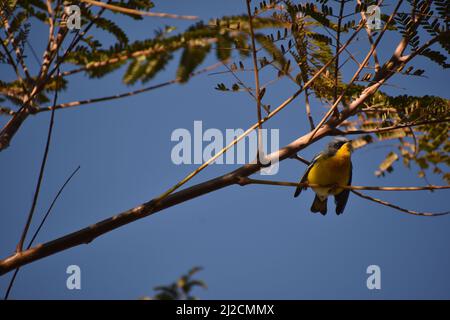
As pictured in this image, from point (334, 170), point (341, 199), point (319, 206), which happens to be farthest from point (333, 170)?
point (319, 206)

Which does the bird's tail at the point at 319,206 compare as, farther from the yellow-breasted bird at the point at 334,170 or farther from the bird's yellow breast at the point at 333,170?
the bird's yellow breast at the point at 333,170

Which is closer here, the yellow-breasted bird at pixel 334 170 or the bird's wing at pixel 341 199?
the yellow-breasted bird at pixel 334 170

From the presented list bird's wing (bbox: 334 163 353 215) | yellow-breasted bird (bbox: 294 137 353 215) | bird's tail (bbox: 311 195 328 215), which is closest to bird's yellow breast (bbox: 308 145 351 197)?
yellow-breasted bird (bbox: 294 137 353 215)

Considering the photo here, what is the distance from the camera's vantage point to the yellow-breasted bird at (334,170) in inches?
202

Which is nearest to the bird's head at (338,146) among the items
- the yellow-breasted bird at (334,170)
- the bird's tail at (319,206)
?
the yellow-breasted bird at (334,170)

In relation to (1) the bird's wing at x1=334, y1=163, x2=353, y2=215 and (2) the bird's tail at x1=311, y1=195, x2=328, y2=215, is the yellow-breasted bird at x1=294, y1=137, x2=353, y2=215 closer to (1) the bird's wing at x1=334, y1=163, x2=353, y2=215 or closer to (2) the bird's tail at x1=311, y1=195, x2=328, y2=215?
(1) the bird's wing at x1=334, y1=163, x2=353, y2=215

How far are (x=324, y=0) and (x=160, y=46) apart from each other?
1272mm

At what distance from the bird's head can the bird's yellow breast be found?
0.03 meters

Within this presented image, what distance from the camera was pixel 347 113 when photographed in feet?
9.20

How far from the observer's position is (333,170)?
5102 mm

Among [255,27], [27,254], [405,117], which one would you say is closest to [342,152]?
[405,117]

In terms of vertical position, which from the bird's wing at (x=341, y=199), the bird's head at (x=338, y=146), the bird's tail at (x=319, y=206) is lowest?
the bird's wing at (x=341, y=199)

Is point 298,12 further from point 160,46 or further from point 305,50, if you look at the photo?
point 160,46

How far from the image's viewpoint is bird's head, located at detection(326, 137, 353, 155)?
5.32 m
